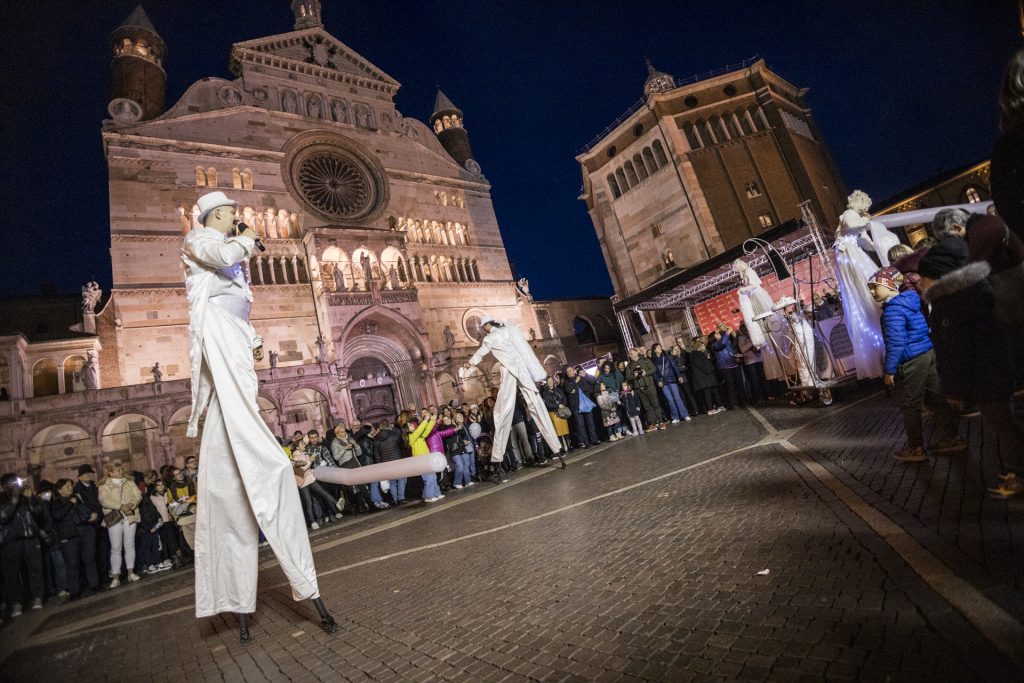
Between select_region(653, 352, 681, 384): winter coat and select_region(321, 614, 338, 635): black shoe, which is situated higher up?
select_region(653, 352, 681, 384): winter coat

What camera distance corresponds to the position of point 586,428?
10.4m

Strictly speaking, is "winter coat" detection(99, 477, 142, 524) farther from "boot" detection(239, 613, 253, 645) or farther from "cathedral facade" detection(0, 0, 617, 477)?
"cathedral facade" detection(0, 0, 617, 477)

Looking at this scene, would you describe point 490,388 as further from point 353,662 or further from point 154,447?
point 353,662

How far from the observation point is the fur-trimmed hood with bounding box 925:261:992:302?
2.70 metres

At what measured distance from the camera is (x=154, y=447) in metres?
16.4

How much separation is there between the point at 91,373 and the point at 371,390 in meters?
10.6

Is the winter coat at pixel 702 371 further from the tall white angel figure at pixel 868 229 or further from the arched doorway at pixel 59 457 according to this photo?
the arched doorway at pixel 59 457

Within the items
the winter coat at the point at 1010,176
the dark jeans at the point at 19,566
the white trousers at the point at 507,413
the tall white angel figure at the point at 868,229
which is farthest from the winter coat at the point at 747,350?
the dark jeans at the point at 19,566

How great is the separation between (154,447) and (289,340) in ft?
21.4

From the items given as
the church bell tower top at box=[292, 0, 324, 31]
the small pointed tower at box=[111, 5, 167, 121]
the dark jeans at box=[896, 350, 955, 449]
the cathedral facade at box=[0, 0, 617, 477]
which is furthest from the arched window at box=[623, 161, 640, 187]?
the dark jeans at box=[896, 350, 955, 449]

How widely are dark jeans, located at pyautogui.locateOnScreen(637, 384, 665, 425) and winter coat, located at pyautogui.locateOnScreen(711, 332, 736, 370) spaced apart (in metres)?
1.67

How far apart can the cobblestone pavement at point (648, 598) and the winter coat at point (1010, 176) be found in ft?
4.53

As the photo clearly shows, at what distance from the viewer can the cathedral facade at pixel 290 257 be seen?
1761 cm

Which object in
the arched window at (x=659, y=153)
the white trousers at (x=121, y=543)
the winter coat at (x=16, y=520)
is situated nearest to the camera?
the winter coat at (x=16, y=520)
